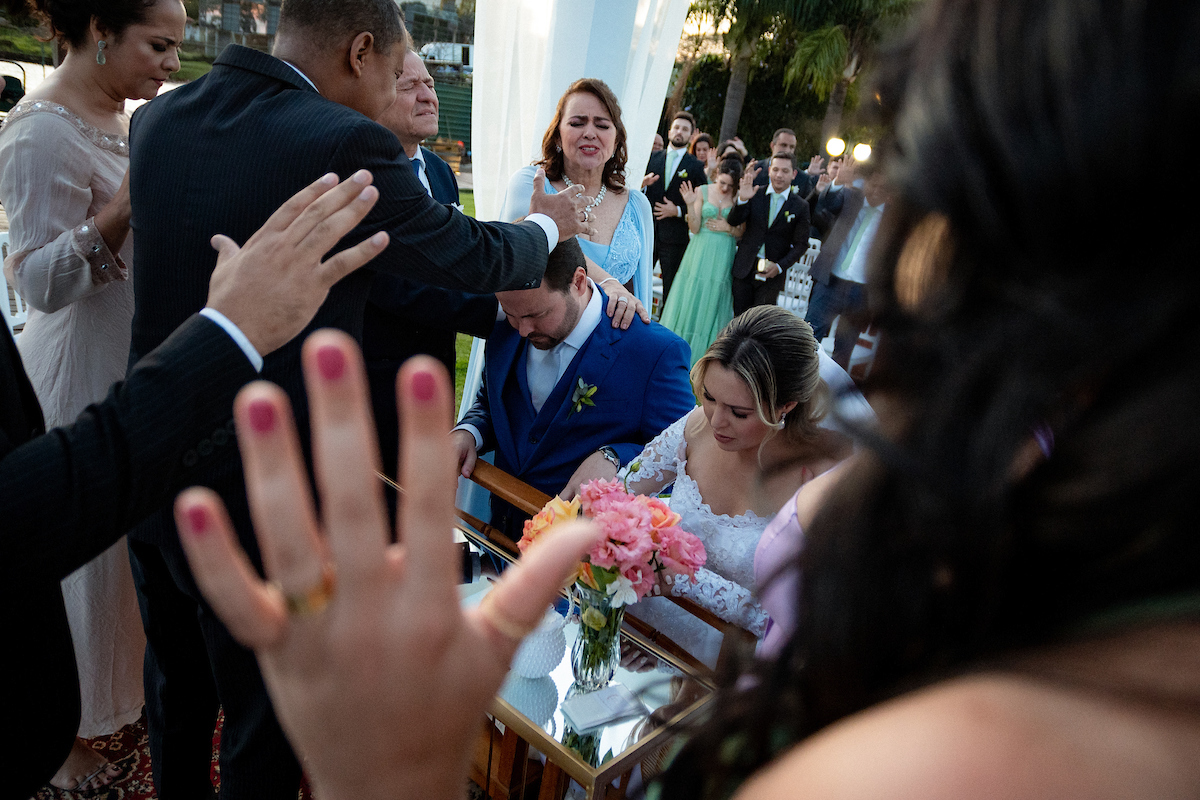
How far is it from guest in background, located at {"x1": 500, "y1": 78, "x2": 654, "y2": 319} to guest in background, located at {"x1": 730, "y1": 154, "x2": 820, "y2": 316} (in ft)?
10.1

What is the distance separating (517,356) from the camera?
9.43 ft

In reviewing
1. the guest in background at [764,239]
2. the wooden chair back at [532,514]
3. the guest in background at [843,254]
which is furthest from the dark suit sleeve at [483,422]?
the guest in background at [764,239]

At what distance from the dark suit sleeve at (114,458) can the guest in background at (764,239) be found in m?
6.08

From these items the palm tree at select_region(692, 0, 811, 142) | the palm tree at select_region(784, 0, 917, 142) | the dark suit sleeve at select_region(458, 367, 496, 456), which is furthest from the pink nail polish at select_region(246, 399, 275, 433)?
the palm tree at select_region(692, 0, 811, 142)

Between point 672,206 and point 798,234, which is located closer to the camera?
point 798,234

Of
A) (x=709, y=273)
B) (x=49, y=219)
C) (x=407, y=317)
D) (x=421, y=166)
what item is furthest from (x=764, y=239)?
(x=49, y=219)

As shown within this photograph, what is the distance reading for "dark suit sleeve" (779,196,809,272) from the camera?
6906 mm

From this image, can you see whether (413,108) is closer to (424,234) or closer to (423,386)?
(424,234)

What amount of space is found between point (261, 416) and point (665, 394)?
2.37 metres

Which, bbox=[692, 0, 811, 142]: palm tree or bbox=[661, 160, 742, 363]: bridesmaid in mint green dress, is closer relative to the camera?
bbox=[661, 160, 742, 363]: bridesmaid in mint green dress

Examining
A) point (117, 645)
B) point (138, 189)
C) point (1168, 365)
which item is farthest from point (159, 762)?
point (1168, 365)

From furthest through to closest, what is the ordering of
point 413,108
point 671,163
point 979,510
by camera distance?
1. point 671,163
2. point 413,108
3. point 979,510

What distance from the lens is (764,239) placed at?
691 cm

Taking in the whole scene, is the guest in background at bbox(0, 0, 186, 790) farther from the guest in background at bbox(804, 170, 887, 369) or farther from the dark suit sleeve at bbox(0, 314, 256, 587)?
the guest in background at bbox(804, 170, 887, 369)
